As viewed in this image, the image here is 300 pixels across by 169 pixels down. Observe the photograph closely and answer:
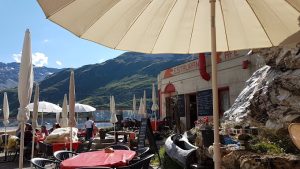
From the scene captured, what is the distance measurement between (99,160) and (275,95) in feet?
16.4

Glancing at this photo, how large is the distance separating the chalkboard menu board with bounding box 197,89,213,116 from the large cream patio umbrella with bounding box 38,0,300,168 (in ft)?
51.0

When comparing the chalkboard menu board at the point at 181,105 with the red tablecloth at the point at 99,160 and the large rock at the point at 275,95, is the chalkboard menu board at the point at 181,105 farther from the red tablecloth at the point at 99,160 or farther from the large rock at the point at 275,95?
the red tablecloth at the point at 99,160

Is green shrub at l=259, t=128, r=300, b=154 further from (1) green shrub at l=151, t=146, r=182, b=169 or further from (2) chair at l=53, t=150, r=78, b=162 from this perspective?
(2) chair at l=53, t=150, r=78, b=162

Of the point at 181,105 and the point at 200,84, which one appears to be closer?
the point at 200,84

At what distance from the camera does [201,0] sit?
10.5 ft

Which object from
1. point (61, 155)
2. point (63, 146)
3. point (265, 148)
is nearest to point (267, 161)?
point (265, 148)

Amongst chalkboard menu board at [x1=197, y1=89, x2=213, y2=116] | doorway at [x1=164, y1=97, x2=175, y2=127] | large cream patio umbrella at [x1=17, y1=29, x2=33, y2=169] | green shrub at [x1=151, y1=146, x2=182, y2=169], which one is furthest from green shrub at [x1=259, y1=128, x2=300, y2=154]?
doorway at [x1=164, y1=97, x2=175, y2=127]

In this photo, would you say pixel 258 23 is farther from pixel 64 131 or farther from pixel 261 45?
pixel 64 131

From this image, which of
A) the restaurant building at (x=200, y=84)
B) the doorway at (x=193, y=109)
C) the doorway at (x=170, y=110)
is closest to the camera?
the restaurant building at (x=200, y=84)

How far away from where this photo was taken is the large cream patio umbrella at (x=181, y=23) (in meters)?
2.84

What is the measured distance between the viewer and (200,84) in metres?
20.3

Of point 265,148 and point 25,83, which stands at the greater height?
point 25,83

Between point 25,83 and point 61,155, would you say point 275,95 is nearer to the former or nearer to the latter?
point 61,155

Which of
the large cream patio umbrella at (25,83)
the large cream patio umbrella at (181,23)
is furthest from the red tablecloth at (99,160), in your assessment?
the large cream patio umbrella at (181,23)
